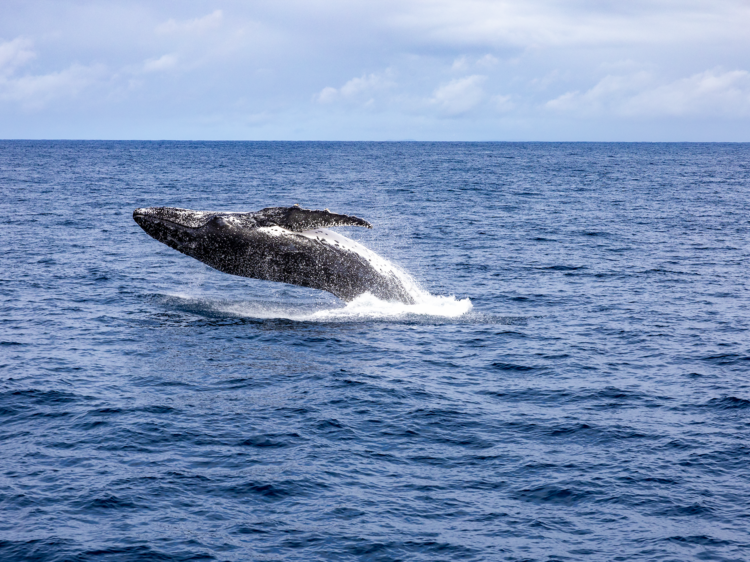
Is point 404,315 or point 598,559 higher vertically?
point 404,315

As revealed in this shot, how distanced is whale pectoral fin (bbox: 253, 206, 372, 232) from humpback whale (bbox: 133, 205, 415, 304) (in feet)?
0.10

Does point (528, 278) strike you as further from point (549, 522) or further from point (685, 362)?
point (549, 522)

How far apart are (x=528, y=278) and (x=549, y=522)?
66.5 ft

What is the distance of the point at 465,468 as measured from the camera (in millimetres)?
14531

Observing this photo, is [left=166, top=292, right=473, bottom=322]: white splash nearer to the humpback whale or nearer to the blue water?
the blue water

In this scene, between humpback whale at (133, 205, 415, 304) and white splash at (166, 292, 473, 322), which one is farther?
white splash at (166, 292, 473, 322)

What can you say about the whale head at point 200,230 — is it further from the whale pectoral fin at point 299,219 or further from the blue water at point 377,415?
the blue water at point 377,415

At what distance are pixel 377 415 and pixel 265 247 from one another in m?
7.31

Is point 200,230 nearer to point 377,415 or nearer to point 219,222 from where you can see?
point 219,222

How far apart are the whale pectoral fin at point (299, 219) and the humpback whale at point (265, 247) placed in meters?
0.03

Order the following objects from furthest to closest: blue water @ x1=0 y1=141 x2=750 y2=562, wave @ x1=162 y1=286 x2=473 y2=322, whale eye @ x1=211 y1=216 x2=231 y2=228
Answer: wave @ x1=162 y1=286 x2=473 y2=322 < whale eye @ x1=211 y1=216 x2=231 y2=228 < blue water @ x1=0 y1=141 x2=750 y2=562

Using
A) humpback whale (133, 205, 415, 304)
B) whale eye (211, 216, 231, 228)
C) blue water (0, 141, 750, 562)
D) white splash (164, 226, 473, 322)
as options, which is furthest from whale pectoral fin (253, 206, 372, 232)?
blue water (0, 141, 750, 562)

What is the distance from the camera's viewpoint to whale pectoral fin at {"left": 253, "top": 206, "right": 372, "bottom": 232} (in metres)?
20.8

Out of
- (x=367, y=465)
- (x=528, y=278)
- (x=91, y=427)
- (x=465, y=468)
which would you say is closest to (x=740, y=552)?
(x=465, y=468)
